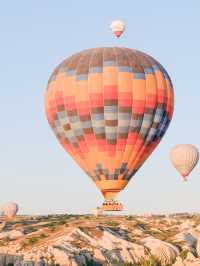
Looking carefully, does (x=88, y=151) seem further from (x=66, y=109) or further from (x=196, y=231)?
(x=196, y=231)

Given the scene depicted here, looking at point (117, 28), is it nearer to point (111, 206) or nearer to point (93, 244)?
point (111, 206)

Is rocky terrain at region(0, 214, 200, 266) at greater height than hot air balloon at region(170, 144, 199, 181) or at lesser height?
lesser

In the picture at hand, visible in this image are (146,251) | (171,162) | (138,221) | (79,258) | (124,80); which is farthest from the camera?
(138,221)

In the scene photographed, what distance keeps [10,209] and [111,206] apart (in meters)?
95.2

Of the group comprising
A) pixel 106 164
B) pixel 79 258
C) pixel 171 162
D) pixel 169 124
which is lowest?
pixel 79 258

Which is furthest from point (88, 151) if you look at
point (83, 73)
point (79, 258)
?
point (79, 258)

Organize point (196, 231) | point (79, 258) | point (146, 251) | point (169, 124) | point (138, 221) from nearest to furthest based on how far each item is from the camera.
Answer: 1. point (169, 124)
2. point (79, 258)
3. point (146, 251)
4. point (196, 231)
5. point (138, 221)

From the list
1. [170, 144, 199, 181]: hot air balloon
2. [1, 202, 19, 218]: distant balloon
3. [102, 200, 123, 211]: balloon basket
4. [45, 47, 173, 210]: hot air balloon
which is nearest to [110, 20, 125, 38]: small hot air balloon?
[45, 47, 173, 210]: hot air balloon

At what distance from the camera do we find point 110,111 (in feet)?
251

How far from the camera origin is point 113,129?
7719 cm

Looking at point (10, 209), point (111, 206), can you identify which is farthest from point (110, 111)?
point (10, 209)

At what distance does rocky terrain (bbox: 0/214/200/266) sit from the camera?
343 feet

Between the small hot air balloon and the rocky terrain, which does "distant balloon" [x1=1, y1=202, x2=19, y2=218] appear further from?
the small hot air balloon

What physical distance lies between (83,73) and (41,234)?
5358cm
